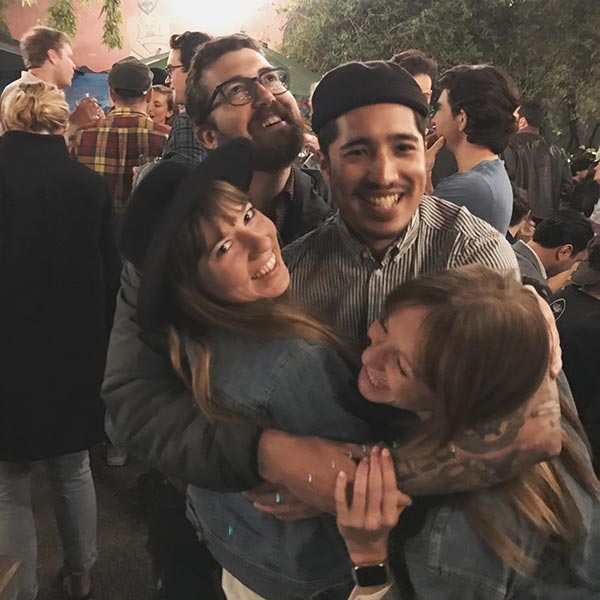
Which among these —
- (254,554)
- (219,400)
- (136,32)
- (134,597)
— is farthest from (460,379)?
(136,32)

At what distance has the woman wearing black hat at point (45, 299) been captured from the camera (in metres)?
1.66

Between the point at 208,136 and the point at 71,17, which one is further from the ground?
the point at 208,136

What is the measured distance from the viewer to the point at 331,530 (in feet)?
3.21

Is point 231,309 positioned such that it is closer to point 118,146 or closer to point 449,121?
point 449,121

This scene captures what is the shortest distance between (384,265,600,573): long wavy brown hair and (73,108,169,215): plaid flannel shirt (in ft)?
6.16

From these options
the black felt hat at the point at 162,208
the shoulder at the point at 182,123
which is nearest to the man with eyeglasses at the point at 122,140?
the shoulder at the point at 182,123

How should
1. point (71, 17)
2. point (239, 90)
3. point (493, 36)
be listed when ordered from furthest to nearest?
point (493, 36) < point (71, 17) < point (239, 90)

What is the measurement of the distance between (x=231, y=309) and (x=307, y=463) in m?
0.24

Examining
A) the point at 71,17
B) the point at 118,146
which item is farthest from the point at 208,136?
the point at 71,17

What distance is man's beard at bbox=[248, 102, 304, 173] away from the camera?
1.02 meters

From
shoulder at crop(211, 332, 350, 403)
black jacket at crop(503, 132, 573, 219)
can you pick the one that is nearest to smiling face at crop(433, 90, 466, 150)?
shoulder at crop(211, 332, 350, 403)

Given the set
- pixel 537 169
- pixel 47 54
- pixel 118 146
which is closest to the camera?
pixel 118 146

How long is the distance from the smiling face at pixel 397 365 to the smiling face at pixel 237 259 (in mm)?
177

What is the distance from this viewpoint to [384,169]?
2.78 ft
